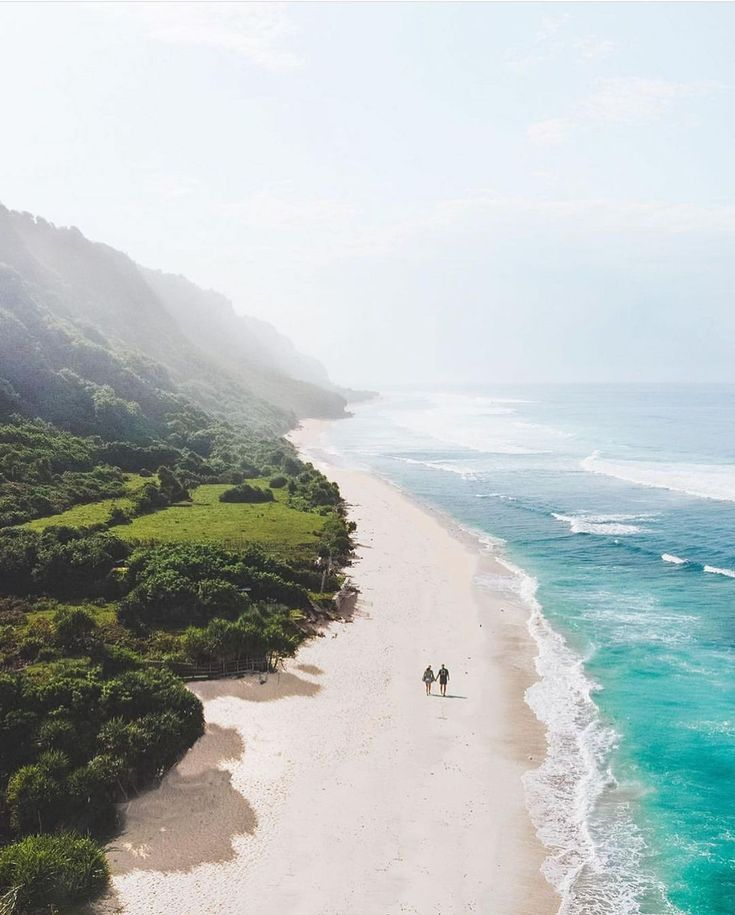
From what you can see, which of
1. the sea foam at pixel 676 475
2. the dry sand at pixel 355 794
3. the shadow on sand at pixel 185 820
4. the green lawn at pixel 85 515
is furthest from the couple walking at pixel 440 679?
the sea foam at pixel 676 475

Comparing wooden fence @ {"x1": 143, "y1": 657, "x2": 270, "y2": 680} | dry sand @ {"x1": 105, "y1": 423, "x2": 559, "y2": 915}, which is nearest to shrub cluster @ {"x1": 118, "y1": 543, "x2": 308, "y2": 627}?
wooden fence @ {"x1": 143, "y1": 657, "x2": 270, "y2": 680}

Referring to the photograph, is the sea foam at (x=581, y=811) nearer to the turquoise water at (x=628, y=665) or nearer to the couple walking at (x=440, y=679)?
the turquoise water at (x=628, y=665)

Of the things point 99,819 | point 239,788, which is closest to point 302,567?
point 239,788

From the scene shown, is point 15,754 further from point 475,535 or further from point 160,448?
point 160,448

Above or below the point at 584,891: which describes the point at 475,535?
above

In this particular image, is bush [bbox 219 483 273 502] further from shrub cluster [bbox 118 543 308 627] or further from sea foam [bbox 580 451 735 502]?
sea foam [bbox 580 451 735 502]

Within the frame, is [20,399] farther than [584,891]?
Yes
